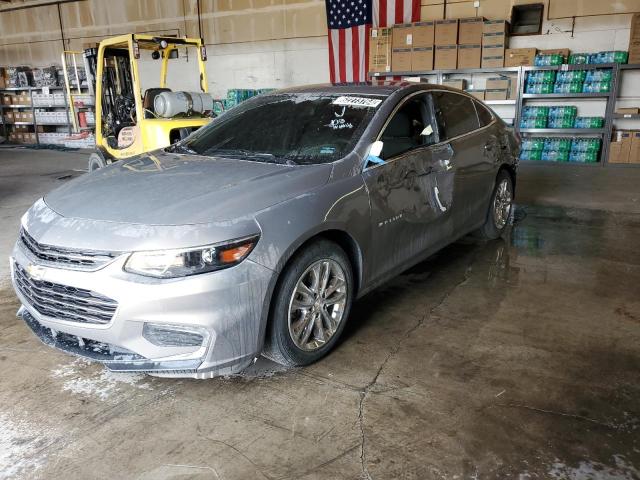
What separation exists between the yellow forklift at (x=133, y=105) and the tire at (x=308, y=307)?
3936 mm

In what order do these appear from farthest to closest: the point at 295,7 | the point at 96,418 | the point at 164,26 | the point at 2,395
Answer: the point at 164,26, the point at 295,7, the point at 2,395, the point at 96,418

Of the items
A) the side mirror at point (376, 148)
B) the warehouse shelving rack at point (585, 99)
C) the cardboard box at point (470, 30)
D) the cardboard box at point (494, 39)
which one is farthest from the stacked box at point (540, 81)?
the side mirror at point (376, 148)

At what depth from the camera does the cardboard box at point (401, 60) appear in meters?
10.1

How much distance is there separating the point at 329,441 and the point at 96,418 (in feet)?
3.52

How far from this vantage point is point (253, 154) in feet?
10.3

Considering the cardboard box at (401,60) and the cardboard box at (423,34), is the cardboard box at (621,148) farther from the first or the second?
the cardboard box at (401,60)

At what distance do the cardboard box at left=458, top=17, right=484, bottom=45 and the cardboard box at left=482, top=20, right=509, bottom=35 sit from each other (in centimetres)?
7

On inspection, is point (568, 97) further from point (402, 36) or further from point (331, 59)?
point (331, 59)

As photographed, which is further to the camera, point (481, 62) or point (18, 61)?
point (18, 61)

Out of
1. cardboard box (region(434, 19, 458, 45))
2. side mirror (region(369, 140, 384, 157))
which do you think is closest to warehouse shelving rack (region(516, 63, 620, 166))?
cardboard box (region(434, 19, 458, 45))

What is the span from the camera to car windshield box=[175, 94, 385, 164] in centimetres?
304

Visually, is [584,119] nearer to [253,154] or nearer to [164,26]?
[253,154]

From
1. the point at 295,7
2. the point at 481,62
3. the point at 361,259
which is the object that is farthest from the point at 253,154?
the point at 295,7

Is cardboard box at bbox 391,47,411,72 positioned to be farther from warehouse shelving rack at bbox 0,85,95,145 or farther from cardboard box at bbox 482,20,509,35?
warehouse shelving rack at bbox 0,85,95,145
